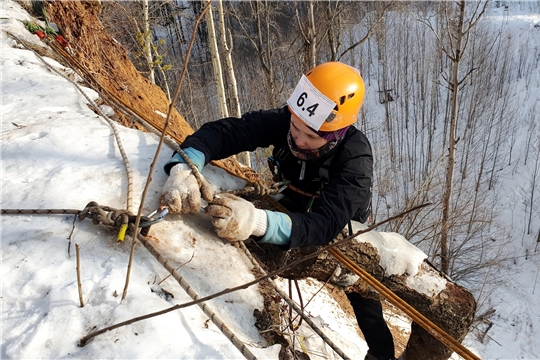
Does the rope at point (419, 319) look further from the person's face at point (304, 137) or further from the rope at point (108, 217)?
the rope at point (108, 217)

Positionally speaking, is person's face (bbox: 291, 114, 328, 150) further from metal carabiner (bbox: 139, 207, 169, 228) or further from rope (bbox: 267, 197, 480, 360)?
metal carabiner (bbox: 139, 207, 169, 228)

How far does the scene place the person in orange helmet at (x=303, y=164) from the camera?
5.99 feet

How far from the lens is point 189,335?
1350 millimetres

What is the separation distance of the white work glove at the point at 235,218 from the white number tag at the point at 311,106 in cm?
65

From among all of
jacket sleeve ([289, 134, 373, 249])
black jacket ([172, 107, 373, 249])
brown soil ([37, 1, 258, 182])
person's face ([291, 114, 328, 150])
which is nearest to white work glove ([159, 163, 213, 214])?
black jacket ([172, 107, 373, 249])

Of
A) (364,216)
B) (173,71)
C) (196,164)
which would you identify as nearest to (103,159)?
(196,164)

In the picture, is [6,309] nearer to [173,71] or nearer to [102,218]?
[102,218]

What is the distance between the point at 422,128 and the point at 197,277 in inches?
798

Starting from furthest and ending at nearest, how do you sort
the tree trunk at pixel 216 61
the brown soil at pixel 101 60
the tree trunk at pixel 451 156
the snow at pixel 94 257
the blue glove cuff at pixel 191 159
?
the tree trunk at pixel 451 156, the tree trunk at pixel 216 61, the brown soil at pixel 101 60, the blue glove cuff at pixel 191 159, the snow at pixel 94 257

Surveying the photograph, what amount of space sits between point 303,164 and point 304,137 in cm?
20

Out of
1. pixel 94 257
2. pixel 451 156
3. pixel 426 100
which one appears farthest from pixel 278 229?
pixel 426 100

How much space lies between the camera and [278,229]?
1.87 m

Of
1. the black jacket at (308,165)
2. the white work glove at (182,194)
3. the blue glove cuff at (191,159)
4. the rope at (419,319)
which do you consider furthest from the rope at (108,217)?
the rope at (419,319)

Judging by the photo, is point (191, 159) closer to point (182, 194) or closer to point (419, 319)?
point (182, 194)
